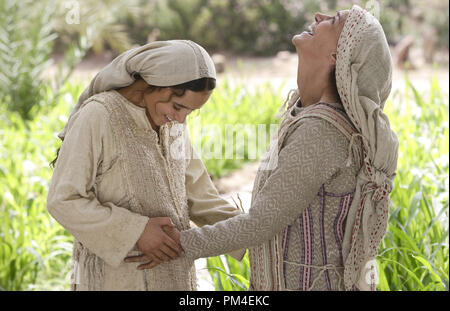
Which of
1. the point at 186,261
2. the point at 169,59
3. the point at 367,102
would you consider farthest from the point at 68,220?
the point at 367,102

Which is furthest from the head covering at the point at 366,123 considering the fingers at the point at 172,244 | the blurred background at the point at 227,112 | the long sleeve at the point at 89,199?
the long sleeve at the point at 89,199

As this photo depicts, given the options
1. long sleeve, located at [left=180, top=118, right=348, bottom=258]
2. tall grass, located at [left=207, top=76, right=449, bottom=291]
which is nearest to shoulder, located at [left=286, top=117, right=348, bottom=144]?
long sleeve, located at [left=180, top=118, right=348, bottom=258]

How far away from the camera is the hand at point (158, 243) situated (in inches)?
57.1

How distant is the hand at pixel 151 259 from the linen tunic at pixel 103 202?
0.07 ft

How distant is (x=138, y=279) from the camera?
1536 mm

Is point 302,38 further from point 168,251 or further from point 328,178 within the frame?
point 168,251

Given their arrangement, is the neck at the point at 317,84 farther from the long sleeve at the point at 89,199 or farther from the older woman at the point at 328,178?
the long sleeve at the point at 89,199

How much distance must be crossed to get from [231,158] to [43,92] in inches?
81.6

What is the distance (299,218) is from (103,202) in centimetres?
52

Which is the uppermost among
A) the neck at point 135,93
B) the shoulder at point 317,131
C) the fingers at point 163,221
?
the neck at point 135,93

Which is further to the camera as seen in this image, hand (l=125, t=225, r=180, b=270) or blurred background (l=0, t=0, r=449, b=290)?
blurred background (l=0, t=0, r=449, b=290)

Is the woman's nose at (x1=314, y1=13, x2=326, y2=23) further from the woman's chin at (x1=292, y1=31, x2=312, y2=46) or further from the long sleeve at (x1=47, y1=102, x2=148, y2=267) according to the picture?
the long sleeve at (x1=47, y1=102, x2=148, y2=267)

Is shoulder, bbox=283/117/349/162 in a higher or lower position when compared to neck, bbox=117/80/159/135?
lower

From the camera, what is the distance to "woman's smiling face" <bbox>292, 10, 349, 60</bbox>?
143cm
